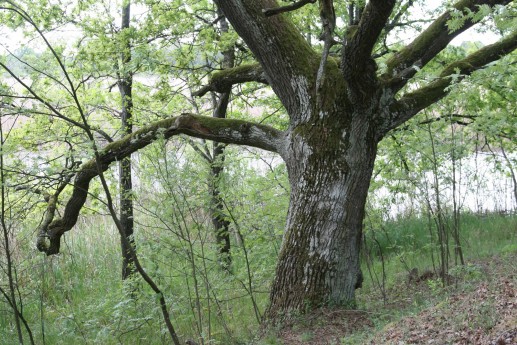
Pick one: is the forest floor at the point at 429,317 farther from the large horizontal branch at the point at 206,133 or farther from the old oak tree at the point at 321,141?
the large horizontal branch at the point at 206,133

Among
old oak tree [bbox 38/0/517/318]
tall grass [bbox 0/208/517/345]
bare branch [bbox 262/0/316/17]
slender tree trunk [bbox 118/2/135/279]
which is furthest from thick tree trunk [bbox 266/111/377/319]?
slender tree trunk [bbox 118/2/135/279]

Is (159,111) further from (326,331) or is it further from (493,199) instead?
(493,199)

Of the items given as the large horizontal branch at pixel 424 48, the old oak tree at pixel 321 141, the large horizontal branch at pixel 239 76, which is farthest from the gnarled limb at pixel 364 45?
the large horizontal branch at pixel 239 76

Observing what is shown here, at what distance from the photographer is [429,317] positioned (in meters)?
4.43

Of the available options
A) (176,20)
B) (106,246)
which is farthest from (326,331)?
(106,246)

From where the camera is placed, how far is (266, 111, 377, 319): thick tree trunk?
18.9 ft

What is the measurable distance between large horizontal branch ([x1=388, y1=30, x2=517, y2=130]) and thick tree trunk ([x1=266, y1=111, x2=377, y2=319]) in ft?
1.73

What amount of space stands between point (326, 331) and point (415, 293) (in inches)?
73.8

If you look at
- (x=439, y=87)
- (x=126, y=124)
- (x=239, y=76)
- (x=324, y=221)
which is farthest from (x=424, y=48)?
(x=126, y=124)

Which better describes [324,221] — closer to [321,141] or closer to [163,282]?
[321,141]

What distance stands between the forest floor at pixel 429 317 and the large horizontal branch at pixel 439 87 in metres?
1.81

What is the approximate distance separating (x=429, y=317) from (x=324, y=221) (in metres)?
1.65

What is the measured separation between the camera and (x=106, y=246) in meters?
11.7

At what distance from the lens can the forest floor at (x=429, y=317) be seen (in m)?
3.74
